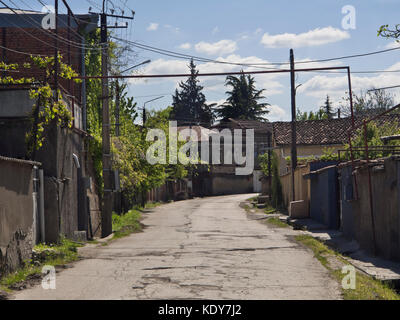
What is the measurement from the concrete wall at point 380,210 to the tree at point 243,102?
6170 centimetres

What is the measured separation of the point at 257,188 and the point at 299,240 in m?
51.7

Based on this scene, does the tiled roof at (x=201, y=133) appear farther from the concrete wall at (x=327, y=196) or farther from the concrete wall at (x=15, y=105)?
the concrete wall at (x=15, y=105)

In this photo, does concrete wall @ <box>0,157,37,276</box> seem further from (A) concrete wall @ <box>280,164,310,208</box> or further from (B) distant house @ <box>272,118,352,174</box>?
(B) distant house @ <box>272,118,352,174</box>

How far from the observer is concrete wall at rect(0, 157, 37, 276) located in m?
10.9

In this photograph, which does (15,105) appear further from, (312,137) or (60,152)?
(312,137)

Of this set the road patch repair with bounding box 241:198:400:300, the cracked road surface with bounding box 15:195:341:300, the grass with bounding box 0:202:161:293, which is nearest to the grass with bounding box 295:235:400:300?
the road patch repair with bounding box 241:198:400:300

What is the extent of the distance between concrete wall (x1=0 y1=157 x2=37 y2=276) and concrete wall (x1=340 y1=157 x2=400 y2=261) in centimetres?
770

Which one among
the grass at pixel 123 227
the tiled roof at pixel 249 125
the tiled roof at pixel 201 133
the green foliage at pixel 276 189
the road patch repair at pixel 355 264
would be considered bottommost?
the grass at pixel 123 227

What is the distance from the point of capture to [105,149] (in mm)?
20906

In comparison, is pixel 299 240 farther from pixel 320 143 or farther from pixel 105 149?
pixel 320 143

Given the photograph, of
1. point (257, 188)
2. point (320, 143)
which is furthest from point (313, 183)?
point (257, 188)

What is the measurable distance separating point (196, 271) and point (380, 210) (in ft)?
15.4

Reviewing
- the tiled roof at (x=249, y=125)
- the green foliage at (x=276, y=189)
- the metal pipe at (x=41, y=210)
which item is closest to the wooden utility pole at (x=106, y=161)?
the metal pipe at (x=41, y=210)

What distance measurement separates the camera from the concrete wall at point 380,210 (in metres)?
12.0
